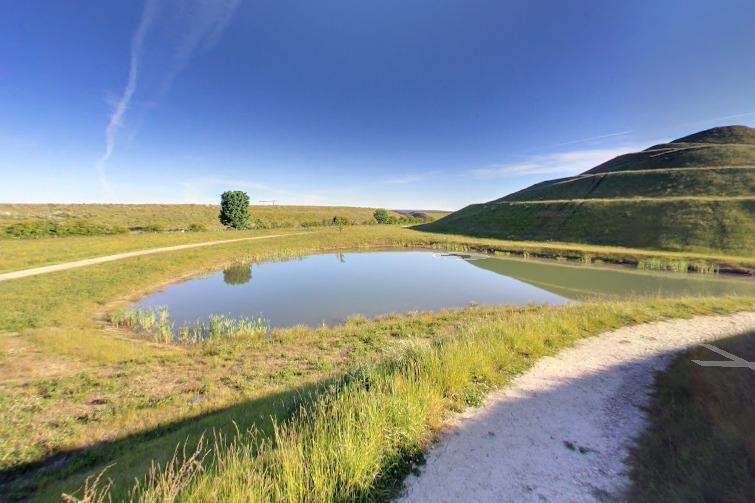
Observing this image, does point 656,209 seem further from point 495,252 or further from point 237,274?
point 237,274

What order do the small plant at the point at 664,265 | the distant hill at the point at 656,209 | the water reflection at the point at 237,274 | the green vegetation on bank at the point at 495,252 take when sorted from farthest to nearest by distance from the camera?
1. the distant hill at the point at 656,209
2. the small plant at the point at 664,265
3. the water reflection at the point at 237,274
4. the green vegetation on bank at the point at 495,252

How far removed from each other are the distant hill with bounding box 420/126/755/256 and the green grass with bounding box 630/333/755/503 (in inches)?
1661

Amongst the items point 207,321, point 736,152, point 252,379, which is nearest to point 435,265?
point 207,321

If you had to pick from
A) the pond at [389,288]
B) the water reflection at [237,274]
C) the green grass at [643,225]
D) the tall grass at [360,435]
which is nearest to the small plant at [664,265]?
the pond at [389,288]

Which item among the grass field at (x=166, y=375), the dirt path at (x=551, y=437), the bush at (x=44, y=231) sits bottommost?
the grass field at (x=166, y=375)

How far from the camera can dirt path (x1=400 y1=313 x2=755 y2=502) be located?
12.7 ft

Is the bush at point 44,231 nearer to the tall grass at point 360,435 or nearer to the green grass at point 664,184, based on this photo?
the tall grass at point 360,435

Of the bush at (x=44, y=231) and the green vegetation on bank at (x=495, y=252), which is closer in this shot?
the green vegetation on bank at (x=495, y=252)

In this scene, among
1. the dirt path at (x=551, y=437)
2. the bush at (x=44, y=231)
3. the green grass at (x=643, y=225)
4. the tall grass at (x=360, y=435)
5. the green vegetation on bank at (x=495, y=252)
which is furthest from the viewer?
the bush at (x=44, y=231)

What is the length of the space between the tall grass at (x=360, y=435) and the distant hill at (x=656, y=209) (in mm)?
45250

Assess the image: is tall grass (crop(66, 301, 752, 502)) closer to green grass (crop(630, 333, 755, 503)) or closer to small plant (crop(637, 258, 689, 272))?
green grass (crop(630, 333, 755, 503))

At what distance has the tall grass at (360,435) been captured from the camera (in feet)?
10.8

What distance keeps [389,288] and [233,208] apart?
59914 mm

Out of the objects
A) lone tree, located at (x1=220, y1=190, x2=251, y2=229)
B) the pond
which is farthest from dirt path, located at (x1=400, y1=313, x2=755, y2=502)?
lone tree, located at (x1=220, y1=190, x2=251, y2=229)
